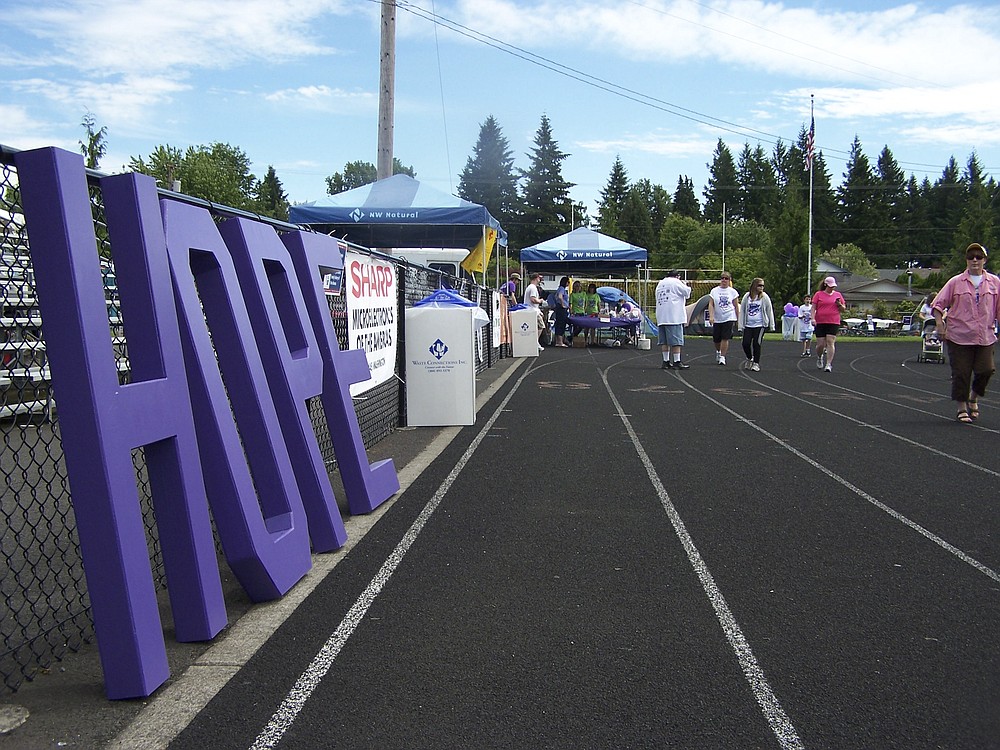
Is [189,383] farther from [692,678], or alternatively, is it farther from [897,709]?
[897,709]

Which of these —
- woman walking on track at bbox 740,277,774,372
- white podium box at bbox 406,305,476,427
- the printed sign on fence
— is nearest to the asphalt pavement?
the printed sign on fence

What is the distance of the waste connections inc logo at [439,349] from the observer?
9867 mm

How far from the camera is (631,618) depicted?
409 cm

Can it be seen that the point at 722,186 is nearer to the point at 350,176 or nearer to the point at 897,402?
the point at 350,176

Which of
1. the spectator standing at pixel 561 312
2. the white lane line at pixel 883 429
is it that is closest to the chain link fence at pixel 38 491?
the white lane line at pixel 883 429

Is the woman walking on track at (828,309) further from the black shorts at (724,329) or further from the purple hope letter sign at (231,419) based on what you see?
the purple hope letter sign at (231,419)

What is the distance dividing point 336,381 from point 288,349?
2.42 ft

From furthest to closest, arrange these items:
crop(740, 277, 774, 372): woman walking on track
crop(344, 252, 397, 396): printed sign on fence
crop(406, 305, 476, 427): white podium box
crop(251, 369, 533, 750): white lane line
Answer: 1. crop(740, 277, 774, 372): woman walking on track
2. crop(406, 305, 476, 427): white podium box
3. crop(344, 252, 397, 396): printed sign on fence
4. crop(251, 369, 533, 750): white lane line

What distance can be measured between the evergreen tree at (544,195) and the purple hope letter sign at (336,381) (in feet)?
301

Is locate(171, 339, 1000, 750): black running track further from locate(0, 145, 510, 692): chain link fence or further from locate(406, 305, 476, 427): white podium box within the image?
locate(406, 305, 476, 427): white podium box

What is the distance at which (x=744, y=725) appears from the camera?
3086 mm

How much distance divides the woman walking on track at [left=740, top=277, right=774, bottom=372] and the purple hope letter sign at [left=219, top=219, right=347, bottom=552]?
44.6ft

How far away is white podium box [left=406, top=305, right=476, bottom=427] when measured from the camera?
9.81 metres

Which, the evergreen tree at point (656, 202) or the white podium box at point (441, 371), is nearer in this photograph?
the white podium box at point (441, 371)
